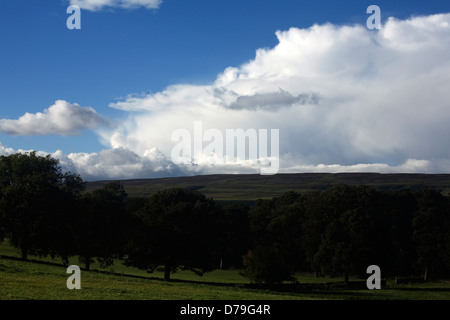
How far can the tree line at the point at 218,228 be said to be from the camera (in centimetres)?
6106

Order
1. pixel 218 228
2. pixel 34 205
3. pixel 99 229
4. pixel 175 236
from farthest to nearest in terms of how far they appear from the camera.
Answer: pixel 218 228, pixel 99 229, pixel 175 236, pixel 34 205

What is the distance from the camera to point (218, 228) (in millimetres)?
76375

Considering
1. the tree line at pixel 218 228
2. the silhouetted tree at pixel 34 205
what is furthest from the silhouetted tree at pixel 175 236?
the silhouetted tree at pixel 34 205

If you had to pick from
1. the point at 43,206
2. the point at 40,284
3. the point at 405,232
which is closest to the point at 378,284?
the point at 405,232

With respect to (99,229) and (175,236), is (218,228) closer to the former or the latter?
(175,236)

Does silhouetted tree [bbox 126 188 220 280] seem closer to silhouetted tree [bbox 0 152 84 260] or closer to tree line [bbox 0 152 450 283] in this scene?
tree line [bbox 0 152 450 283]

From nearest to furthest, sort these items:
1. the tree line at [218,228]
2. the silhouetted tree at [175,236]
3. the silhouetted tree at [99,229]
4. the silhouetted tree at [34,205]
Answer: the silhouetted tree at [34,205] < the tree line at [218,228] < the silhouetted tree at [175,236] < the silhouetted tree at [99,229]

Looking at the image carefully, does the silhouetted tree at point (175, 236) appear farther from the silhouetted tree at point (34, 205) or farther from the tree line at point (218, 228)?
the silhouetted tree at point (34, 205)

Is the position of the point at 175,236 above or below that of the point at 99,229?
below

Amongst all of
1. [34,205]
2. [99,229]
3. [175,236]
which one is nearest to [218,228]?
[175,236]

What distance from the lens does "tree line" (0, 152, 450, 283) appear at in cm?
6106

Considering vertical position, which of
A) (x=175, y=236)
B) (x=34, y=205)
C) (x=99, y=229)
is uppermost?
(x=34, y=205)

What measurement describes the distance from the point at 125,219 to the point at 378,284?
4052 centimetres

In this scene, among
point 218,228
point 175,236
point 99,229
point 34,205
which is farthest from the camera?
point 218,228
